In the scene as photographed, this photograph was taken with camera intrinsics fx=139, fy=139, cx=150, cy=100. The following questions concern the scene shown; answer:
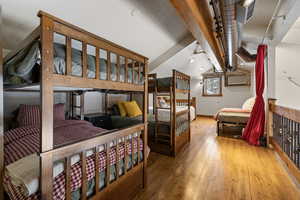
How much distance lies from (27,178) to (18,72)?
2.30ft

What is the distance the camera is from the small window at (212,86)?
6.77 metres

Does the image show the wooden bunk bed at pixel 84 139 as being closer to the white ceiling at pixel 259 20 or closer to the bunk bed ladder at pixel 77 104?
the bunk bed ladder at pixel 77 104

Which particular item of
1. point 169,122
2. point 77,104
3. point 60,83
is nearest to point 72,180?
point 60,83

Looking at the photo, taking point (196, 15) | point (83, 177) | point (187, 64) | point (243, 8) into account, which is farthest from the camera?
point (187, 64)

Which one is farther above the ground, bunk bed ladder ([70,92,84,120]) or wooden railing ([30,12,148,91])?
wooden railing ([30,12,148,91])

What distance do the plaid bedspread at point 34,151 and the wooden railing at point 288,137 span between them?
2.04 m

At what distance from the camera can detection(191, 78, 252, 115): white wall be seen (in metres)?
6.30

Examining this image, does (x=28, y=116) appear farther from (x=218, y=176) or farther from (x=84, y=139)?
(x=218, y=176)

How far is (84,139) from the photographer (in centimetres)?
107

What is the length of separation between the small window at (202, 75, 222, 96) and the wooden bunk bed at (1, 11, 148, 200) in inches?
237

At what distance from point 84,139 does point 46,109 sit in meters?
0.36

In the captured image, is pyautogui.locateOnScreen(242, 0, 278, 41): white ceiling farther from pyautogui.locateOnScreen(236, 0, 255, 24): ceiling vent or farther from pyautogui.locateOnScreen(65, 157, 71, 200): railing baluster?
pyautogui.locateOnScreen(65, 157, 71, 200): railing baluster

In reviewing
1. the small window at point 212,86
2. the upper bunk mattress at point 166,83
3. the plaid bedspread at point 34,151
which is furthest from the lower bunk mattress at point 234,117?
the plaid bedspread at point 34,151

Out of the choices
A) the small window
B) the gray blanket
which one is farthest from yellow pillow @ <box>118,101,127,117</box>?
the small window
